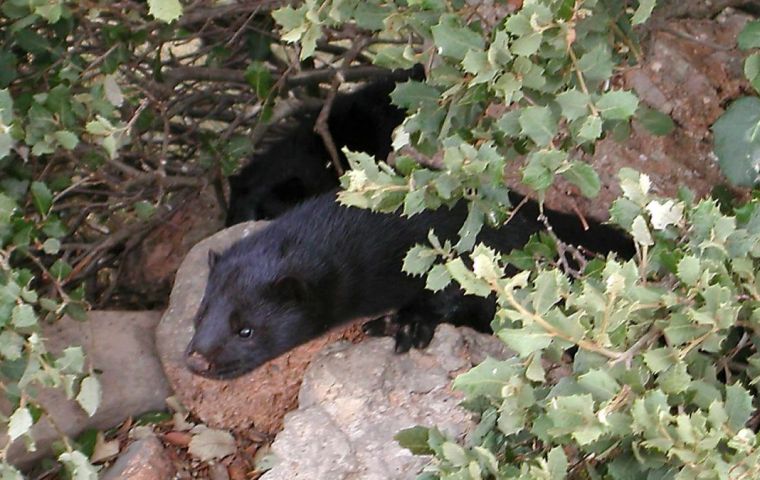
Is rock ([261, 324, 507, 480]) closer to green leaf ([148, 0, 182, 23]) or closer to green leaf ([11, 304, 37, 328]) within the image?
green leaf ([11, 304, 37, 328])

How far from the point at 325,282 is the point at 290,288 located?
178 mm

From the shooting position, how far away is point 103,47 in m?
4.09

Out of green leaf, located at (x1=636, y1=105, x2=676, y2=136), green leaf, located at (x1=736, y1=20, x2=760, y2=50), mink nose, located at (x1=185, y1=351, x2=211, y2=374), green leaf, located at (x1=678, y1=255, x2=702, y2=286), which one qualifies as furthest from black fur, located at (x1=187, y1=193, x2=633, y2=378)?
green leaf, located at (x1=678, y1=255, x2=702, y2=286)

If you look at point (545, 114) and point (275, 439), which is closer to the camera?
point (545, 114)

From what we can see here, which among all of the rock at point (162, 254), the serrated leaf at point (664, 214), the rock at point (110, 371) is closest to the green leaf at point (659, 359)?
the serrated leaf at point (664, 214)

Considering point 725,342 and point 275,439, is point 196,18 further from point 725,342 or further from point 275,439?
point 725,342

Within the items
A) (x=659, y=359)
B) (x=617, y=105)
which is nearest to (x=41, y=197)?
(x=617, y=105)

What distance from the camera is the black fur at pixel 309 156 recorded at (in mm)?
4887

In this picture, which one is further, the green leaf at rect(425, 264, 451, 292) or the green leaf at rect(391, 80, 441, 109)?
the green leaf at rect(391, 80, 441, 109)

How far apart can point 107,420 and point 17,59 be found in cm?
129

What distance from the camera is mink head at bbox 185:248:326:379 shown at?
3637 millimetres

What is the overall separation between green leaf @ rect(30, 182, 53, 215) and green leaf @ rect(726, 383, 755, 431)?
7.37ft

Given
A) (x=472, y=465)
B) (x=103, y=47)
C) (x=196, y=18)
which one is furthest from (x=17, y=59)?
(x=472, y=465)

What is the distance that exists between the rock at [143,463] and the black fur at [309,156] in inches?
54.5
